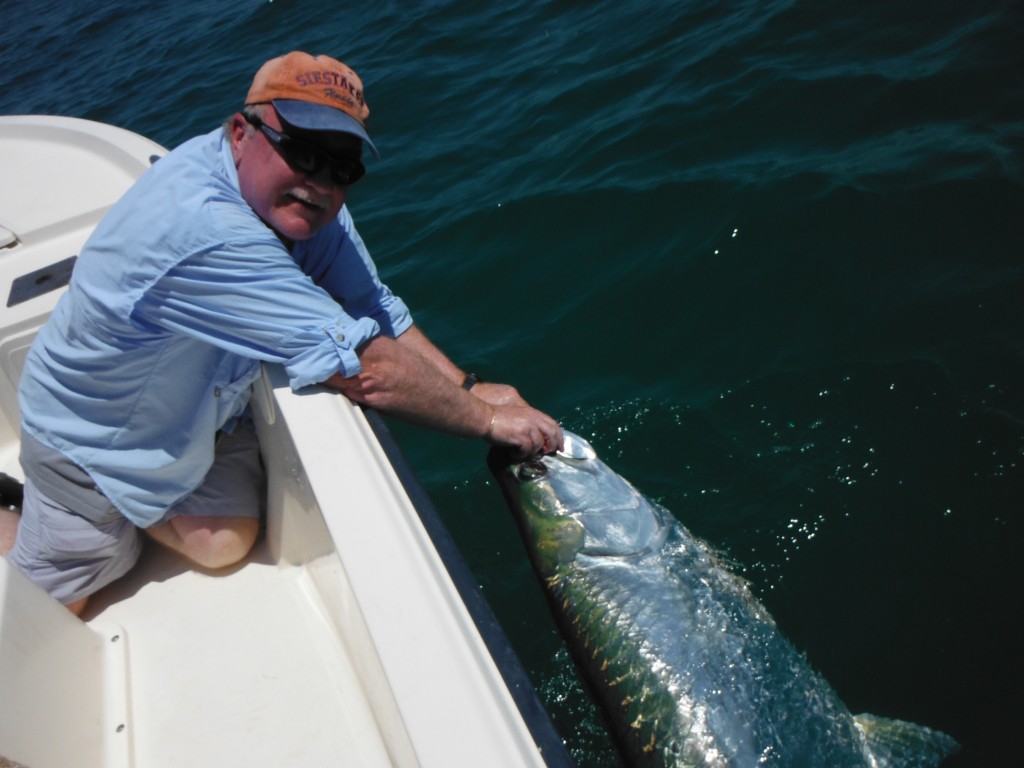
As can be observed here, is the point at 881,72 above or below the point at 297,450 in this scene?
below

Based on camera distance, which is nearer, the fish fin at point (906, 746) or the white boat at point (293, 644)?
the white boat at point (293, 644)

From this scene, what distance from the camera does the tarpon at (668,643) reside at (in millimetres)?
2768

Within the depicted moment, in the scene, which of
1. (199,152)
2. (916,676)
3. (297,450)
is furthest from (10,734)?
(916,676)

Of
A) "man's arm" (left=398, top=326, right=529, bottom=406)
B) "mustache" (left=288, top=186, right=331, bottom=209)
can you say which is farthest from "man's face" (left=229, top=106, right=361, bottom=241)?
"man's arm" (left=398, top=326, right=529, bottom=406)

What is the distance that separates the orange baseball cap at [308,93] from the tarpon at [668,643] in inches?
54.2

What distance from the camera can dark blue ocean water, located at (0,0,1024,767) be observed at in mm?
3438

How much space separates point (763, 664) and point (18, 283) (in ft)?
12.0

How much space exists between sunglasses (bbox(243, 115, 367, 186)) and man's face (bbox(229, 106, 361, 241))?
0.01 metres

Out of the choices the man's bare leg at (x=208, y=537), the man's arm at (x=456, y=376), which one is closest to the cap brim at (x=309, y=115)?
the man's arm at (x=456, y=376)

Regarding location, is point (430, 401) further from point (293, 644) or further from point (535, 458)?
point (293, 644)

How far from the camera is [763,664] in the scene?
296 cm

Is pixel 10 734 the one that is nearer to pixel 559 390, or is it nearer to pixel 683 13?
pixel 559 390

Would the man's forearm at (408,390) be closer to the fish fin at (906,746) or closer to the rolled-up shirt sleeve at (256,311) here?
the rolled-up shirt sleeve at (256,311)

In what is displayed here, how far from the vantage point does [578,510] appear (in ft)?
10.3
